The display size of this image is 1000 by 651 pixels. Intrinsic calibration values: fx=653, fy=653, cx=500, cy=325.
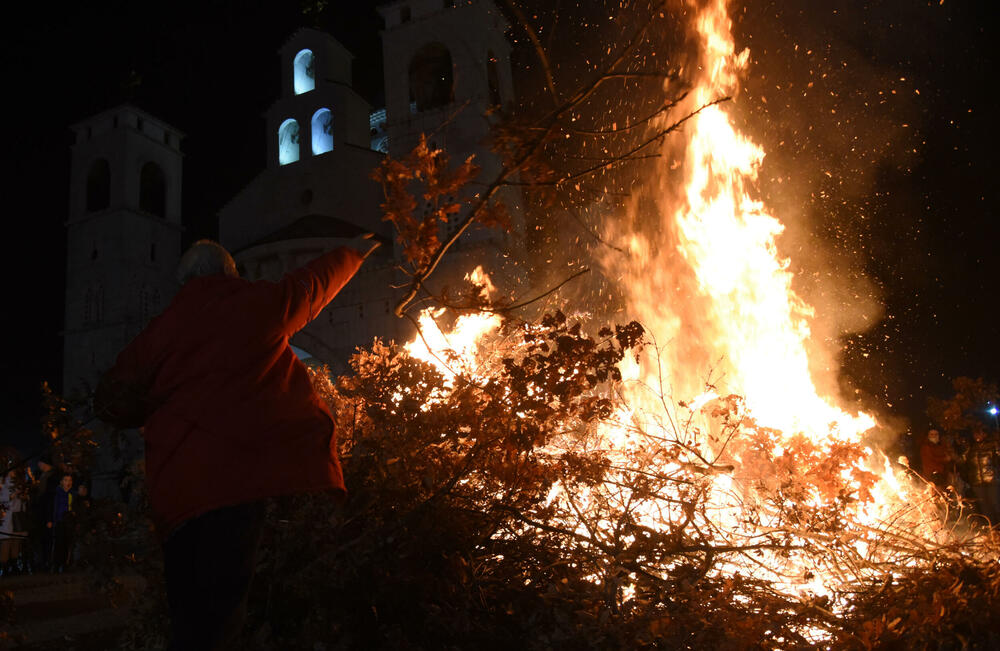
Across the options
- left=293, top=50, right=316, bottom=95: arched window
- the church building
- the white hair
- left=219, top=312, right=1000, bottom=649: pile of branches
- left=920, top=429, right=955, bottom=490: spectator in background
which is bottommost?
left=219, top=312, right=1000, bottom=649: pile of branches

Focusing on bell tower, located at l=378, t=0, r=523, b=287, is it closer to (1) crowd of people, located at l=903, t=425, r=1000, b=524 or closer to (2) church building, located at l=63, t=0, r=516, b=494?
(2) church building, located at l=63, t=0, r=516, b=494

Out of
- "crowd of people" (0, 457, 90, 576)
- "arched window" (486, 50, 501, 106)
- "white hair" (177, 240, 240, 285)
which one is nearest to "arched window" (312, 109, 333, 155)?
"arched window" (486, 50, 501, 106)

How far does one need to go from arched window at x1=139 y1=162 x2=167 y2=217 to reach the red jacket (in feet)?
120

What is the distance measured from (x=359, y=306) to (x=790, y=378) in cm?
1713

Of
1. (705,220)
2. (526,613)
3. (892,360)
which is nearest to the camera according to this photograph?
(526,613)

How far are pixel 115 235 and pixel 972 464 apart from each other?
34973 mm

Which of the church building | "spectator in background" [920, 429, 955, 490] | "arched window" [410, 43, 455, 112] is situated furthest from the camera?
"arched window" [410, 43, 455, 112]

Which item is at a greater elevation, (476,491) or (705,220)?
(705,220)

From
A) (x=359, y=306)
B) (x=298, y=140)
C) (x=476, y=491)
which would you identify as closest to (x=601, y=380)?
(x=476, y=491)

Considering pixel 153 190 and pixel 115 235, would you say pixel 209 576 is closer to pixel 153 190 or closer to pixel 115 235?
pixel 115 235

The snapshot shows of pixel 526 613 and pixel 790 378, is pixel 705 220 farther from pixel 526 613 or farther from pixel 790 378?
pixel 526 613

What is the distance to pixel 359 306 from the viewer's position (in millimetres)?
23281

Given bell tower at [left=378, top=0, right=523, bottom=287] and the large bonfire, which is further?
bell tower at [left=378, top=0, right=523, bottom=287]

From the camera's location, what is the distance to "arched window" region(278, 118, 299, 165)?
101 ft
